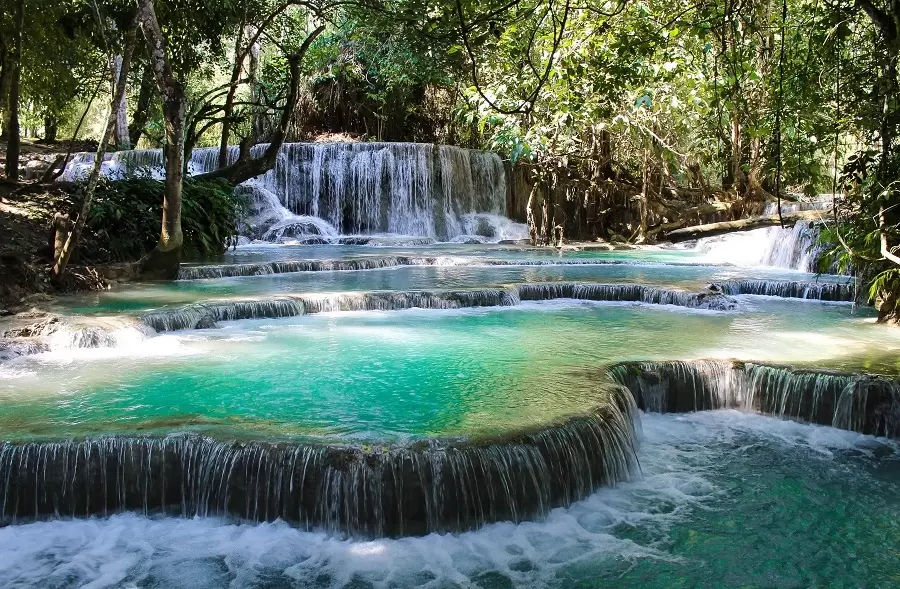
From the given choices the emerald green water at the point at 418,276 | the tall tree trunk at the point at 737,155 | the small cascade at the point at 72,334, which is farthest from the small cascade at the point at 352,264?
the small cascade at the point at 72,334

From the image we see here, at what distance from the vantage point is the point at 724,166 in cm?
2112

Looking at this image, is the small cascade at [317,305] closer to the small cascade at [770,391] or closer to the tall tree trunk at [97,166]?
the tall tree trunk at [97,166]

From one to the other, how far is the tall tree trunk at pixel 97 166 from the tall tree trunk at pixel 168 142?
275mm

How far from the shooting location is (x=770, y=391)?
652 centimetres

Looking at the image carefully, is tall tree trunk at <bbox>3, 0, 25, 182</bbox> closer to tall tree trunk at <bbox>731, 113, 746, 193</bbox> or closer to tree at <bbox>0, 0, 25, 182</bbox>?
tree at <bbox>0, 0, 25, 182</bbox>

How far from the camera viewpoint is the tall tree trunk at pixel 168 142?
9.55 meters

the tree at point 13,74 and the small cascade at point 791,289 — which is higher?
the tree at point 13,74

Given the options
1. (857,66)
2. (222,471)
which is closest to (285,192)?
(857,66)

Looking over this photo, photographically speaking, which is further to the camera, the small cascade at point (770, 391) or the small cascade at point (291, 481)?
the small cascade at point (770, 391)

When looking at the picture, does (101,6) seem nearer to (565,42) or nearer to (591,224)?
(565,42)

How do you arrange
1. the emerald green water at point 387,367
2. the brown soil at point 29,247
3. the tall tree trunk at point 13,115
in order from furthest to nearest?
the tall tree trunk at point 13,115 < the brown soil at point 29,247 < the emerald green water at point 387,367

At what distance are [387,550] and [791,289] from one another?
28.4 ft

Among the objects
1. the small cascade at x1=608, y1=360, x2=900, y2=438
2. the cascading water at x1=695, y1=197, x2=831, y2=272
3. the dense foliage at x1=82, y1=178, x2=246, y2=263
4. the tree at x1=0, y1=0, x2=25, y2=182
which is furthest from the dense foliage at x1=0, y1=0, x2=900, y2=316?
the small cascade at x1=608, y1=360, x2=900, y2=438

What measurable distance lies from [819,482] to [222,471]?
12.5 feet
